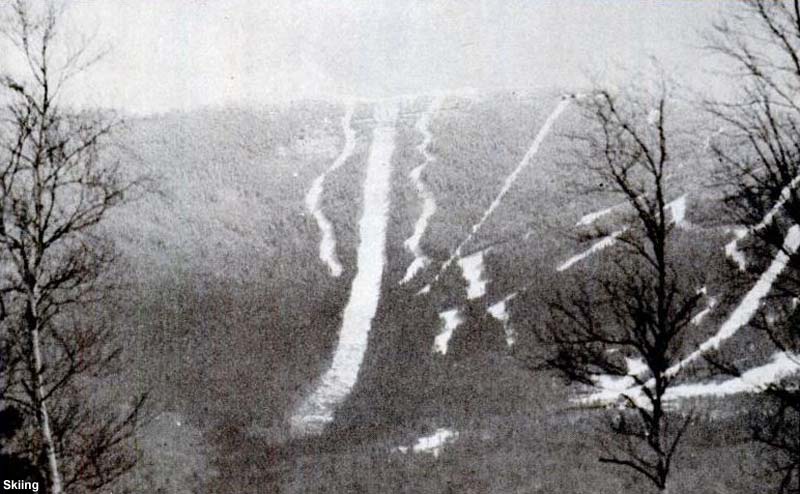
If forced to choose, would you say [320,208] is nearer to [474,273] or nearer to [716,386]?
[474,273]

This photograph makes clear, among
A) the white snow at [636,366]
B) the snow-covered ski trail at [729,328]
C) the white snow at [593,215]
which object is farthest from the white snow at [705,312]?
the white snow at [593,215]

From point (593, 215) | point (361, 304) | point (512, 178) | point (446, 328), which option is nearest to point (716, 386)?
point (446, 328)

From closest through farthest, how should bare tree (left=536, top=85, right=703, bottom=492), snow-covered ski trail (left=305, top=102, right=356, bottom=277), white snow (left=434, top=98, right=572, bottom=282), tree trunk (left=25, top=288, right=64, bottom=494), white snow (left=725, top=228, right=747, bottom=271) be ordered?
tree trunk (left=25, top=288, right=64, bottom=494) < bare tree (left=536, top=85, right=703, bottom=492) < white snow (left=725, top=228, right=747, bottom=271) < snow-covered ski trail (left=305, top=102, right=356, bottom=277) < white snow (left=434, top=98, right=572, bottom=282)

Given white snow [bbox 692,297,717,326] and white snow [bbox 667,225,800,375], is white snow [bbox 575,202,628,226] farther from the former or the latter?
white snow [bbox 692,297,717,326]

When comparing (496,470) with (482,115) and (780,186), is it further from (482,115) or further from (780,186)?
(482,115)

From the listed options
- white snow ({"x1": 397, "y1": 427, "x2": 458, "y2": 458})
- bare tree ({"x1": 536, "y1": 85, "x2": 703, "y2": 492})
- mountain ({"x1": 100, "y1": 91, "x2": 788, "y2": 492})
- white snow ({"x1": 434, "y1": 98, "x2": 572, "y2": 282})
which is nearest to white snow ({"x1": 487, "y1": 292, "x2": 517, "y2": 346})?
mountain ({"x1": 100, "y1": 91, "x2": 788, "y2": 492})

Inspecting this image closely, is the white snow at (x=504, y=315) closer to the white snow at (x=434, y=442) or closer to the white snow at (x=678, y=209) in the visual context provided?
the white snow at (x=434, y=442)
